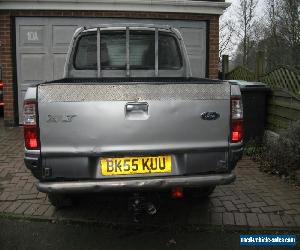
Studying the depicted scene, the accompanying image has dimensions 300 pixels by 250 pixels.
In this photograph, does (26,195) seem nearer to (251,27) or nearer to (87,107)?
(87,107)

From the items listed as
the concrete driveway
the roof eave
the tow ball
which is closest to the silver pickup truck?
the tow ball

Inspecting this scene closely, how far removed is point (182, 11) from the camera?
10195 millimetres

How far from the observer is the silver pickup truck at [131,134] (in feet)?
11.1

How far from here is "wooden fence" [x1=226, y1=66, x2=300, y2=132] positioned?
21.7 feet

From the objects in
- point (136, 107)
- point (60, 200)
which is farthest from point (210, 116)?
point (60, 200)

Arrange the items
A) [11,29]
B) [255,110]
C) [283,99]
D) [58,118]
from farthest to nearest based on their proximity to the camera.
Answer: [11,29]
[255,110]
[283,99]
[58,118]

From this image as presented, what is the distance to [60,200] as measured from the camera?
4414 mm

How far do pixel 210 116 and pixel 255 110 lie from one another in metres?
4.19

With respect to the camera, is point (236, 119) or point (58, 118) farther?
point (236, 119)

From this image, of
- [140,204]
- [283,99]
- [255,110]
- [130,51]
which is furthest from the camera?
[255,110]

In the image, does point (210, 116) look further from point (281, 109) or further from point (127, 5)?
point (127, 5)

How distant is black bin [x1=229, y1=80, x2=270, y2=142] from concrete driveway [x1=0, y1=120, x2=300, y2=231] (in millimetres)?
1801

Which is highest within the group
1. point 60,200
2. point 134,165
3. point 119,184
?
point 134,165

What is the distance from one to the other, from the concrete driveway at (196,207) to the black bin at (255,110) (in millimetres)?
1801
